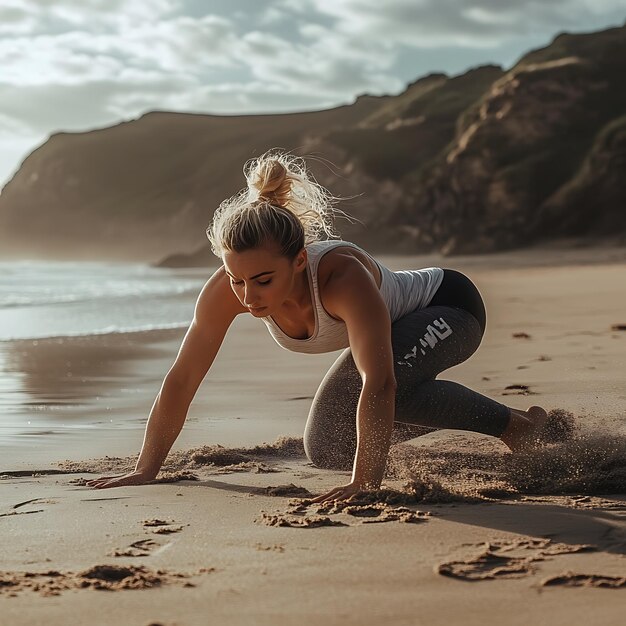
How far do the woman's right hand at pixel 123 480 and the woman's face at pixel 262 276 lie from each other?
74 centimetres

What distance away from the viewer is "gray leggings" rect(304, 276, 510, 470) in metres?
3.40

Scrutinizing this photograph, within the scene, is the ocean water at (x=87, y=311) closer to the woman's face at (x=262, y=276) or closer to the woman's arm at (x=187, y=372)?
the woman's arm at (x=187, y=372)

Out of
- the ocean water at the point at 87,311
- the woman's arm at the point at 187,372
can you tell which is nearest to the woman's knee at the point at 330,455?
the woman's arm at the point at 187,372

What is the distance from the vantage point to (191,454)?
375cm

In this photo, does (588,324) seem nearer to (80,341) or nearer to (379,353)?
(80,341)

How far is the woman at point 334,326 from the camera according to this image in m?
2.93

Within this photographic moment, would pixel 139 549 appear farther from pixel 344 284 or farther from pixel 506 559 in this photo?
pixel 344 284

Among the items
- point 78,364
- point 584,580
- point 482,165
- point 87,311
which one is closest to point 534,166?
point 482,165

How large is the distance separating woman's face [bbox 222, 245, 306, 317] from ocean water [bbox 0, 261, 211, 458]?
1467 millimetres

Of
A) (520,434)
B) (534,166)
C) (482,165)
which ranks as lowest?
(520,434)

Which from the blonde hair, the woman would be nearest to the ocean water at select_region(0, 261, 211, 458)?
the woman

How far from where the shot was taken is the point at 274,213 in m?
2.96

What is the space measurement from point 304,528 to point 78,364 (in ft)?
16.3

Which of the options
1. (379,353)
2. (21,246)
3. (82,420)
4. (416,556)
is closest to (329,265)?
(379,353)
